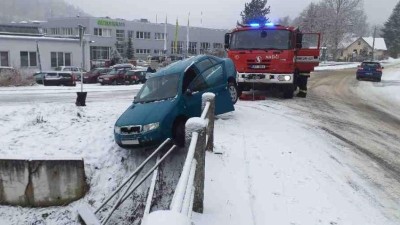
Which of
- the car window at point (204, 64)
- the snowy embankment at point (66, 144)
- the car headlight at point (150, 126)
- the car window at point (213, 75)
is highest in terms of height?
the car window at point (204, 64)

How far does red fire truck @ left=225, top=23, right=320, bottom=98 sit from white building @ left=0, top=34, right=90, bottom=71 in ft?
83.0

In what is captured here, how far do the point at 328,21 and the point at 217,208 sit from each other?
2882 inches

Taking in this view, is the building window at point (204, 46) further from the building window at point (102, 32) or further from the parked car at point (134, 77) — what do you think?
the parked car at point (134, 77)

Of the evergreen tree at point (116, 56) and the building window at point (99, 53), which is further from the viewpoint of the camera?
the building window at point (99, 53)

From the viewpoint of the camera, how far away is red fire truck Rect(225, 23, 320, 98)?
15.3 m

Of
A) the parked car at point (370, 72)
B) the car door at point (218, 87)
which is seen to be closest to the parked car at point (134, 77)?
the parked car at point (370, 72)

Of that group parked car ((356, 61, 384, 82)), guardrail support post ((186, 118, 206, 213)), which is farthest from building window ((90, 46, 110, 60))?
guardrail support post ((186, 118, 206, 213))

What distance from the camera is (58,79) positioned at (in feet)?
94.8

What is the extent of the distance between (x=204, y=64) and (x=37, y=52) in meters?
35.1

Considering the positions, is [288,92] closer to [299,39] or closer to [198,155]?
[299,39]

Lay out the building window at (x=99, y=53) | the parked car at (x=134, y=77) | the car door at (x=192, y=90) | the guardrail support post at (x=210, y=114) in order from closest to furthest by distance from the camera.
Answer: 1. the guardrail support post at (x=210, y=114)
2. the car door at (x=192, y=90)
3. the parked car at (x=134, y=77)
4. the building window at (x=99, y=53)

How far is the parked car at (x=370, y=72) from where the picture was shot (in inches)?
1235

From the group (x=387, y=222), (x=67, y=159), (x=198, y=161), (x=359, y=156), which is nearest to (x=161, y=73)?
(x=67, y=159)

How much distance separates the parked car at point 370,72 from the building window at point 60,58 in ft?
98.8
